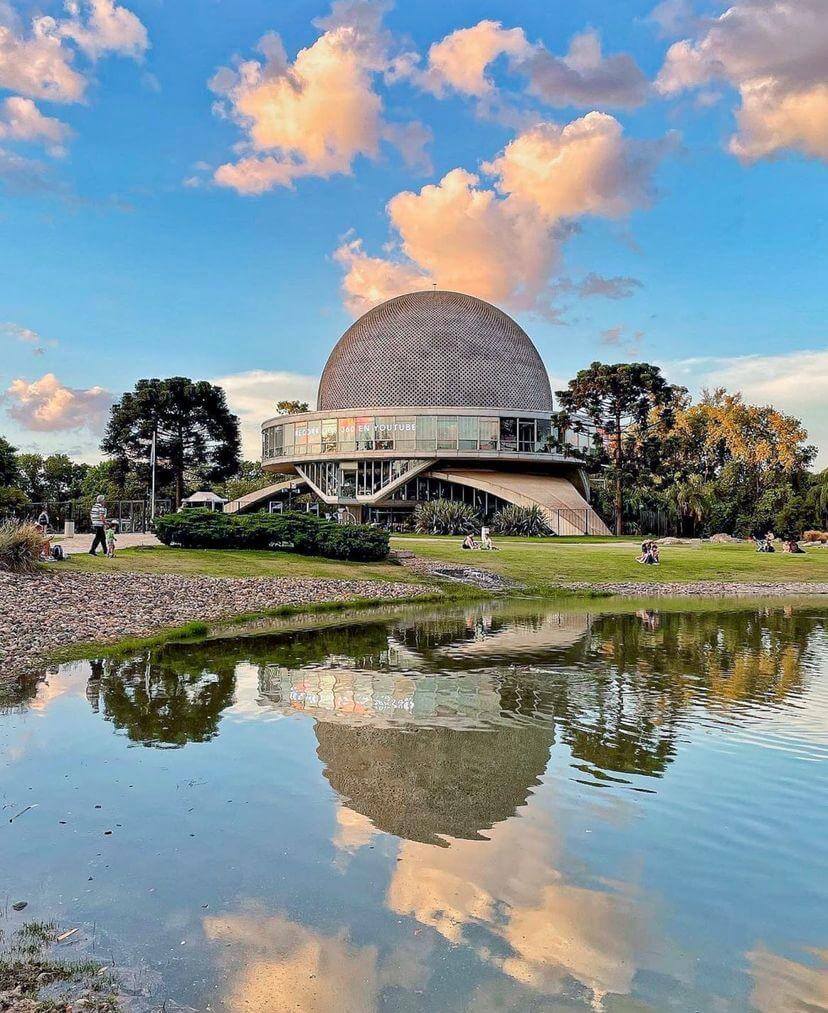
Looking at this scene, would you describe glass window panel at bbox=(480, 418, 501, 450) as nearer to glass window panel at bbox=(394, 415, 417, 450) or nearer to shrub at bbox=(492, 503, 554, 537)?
glass window panel at bbox=(394, 415, 417, 450)

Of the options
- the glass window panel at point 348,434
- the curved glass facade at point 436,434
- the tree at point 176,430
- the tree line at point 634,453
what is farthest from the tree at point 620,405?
the tree at point 176,430

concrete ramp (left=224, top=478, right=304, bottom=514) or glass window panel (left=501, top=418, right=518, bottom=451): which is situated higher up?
glass window panel (left=501, top=418, right=518, bottom=451)

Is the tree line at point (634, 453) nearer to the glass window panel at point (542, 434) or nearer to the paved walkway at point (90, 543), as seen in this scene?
the glass window panel at point (542, 434)

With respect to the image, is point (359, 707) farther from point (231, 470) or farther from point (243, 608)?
point (231, 470)

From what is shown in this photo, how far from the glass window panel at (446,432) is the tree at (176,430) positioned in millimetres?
12277

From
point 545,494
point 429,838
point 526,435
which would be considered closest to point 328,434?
point 526,435

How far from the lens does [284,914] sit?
421cm

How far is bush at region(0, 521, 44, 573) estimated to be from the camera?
54.5 ft

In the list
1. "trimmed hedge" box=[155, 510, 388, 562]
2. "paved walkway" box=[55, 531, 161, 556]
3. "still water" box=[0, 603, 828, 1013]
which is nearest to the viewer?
"still water" box=[0, 603, 828, 1013]

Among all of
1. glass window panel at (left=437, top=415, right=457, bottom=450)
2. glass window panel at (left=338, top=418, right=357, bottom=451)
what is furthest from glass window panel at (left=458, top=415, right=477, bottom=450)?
glass window panel at (left=338, top=418, right=357, bottom=451)

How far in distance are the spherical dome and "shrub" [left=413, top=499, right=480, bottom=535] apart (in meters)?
14.6

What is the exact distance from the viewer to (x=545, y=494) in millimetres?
47031

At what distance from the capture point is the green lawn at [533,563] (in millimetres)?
20922

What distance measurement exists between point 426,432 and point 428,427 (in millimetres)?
351
